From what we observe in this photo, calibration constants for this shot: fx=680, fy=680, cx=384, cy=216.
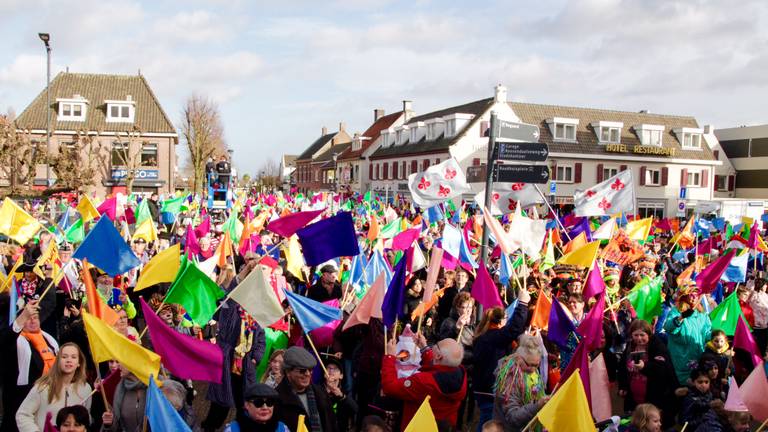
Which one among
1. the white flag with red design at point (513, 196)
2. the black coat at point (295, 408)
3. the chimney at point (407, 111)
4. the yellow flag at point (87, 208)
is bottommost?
the black coat at point (295, 408)

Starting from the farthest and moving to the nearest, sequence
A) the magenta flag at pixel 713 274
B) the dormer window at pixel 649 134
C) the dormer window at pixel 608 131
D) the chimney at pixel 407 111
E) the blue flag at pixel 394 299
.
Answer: the chimney at pixel 407 111
the dormer window at pixel 649 134
the dormer window at pixel 608 131
the magenta flag at pixel 713 274
the blue flag at pixel 394 299

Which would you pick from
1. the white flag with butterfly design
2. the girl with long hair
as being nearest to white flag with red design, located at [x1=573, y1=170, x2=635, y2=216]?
the white flag with butterfly design

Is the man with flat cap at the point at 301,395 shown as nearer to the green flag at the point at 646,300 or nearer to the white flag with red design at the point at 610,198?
the green flag at the point at 646,300

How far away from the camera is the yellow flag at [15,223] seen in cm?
970

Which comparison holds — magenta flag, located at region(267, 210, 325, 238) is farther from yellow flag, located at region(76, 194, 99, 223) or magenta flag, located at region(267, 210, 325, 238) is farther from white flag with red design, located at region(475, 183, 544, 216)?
yellow flag, located at region(76, 194, 99, 223)

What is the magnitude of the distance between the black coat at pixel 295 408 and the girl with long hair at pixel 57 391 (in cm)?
141

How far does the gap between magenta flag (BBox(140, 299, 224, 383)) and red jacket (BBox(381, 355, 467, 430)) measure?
1269 millimetres

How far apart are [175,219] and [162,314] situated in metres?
10.5

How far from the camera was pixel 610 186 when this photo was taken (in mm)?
11977

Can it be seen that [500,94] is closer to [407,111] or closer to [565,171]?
[565,171]

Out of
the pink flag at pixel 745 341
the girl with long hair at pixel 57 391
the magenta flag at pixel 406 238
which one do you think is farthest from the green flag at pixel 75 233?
the pink flag at pixel 745 341

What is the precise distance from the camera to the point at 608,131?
41.5 meters

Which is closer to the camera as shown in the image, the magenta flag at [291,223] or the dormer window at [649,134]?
the magenta flag at [291,223]

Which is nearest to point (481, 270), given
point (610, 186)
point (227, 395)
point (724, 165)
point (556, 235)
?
point (227, 395)
